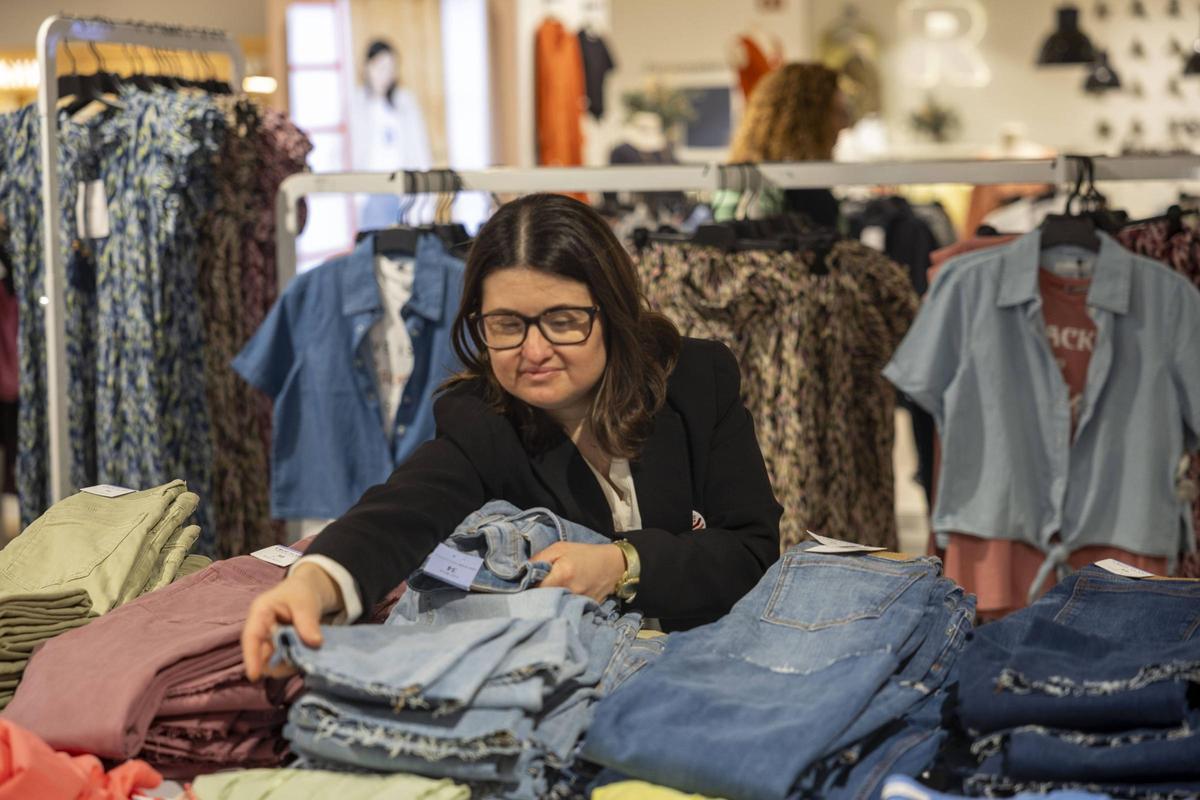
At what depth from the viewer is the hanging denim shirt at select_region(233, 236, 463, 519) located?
11.5 feet

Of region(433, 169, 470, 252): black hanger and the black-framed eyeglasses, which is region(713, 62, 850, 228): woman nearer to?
region(433, 169, 470, 252): black hanger

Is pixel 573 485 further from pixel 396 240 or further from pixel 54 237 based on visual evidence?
pixel 54 237

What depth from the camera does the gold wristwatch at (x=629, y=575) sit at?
6.46 ft

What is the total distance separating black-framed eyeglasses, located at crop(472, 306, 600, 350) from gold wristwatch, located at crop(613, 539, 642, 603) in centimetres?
33

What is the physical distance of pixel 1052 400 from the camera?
10.7 feet

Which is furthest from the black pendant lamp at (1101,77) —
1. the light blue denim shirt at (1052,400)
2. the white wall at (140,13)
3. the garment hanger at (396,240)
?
the garment hanger at (396,240)

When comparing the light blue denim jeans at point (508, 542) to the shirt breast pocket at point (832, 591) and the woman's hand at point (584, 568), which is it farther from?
the shirt breast pocket at point (832, 591)

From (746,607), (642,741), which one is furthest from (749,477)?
(642,741)

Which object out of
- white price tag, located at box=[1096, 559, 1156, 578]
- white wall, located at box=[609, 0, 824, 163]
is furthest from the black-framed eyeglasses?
white wall, located at box=[609, 0, 824, 163]

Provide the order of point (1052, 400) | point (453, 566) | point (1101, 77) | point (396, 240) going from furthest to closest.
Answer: point (1101, 77)
point (396, 240)
point (1052, 400)
point (453, 566)

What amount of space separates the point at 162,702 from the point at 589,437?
820 mm

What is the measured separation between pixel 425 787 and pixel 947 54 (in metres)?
12.3

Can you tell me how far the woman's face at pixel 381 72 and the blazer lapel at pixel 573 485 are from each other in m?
5.69

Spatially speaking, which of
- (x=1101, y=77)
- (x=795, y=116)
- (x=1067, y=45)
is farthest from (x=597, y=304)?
(x=1101, y=77)
